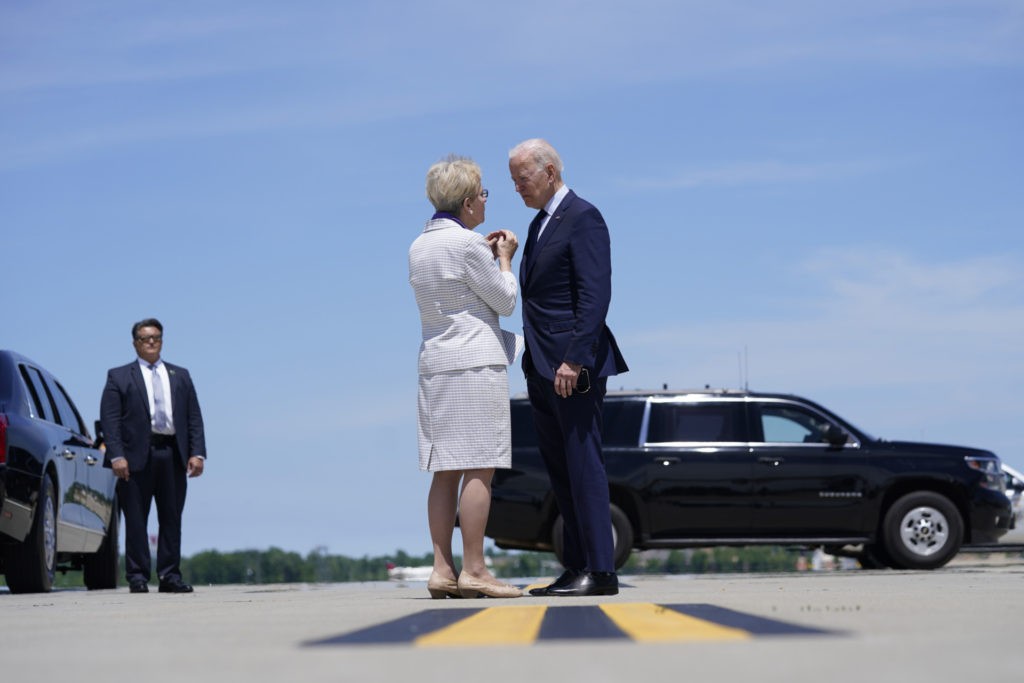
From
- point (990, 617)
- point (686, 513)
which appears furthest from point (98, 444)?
point (990, 617)

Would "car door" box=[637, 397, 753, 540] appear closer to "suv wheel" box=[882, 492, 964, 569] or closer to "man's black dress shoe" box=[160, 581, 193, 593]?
"suv wheel" box=[882, 492, 964, 569]

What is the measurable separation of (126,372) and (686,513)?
19.6 feet

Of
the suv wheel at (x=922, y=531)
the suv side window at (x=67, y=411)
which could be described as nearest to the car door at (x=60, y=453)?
the suv side window at (x=67, y=411)

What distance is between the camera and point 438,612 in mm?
6941

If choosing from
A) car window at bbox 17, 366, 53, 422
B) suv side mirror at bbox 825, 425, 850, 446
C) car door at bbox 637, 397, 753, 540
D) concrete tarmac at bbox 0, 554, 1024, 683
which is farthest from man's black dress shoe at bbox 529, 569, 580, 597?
suv side mirror at bbox 825, 425, 850, 446

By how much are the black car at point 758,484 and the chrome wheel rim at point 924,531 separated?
0.01m

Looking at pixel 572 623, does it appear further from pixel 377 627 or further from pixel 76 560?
pixel 76 560

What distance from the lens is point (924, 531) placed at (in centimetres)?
1700

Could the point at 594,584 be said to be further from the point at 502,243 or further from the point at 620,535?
the point at 620,535

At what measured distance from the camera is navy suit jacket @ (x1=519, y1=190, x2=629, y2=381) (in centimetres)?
868

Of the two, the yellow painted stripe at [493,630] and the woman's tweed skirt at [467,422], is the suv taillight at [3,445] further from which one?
the yellow painted stripe at [493,630]

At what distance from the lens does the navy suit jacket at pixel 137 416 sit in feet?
42.0

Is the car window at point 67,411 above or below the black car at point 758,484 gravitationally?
above

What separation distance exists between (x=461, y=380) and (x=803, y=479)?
8657 millimetres
